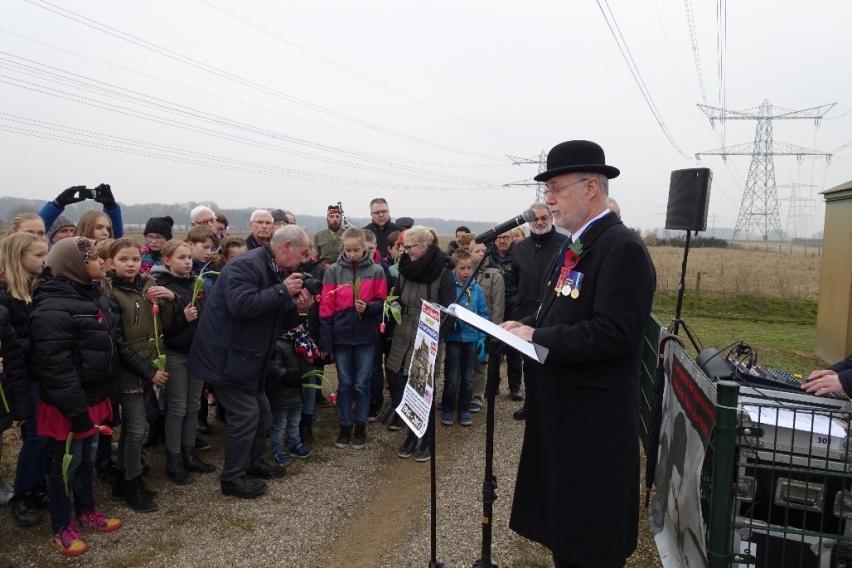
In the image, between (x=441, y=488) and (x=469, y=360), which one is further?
(x=469, y=360)

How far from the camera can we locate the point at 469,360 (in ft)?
21.0

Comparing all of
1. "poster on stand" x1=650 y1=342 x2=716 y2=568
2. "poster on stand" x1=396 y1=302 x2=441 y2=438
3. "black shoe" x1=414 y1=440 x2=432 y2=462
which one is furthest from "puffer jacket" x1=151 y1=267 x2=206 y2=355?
"poster on stand" x1=650 y1=342 x2=716 y2=568

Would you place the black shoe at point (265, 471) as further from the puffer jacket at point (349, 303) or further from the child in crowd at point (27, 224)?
the child in crowd at point (27, 224)

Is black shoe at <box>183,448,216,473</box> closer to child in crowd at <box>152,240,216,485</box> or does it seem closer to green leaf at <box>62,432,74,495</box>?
child in crowd at <box>152,240,216,485</box>

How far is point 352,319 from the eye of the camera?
5.51 metres

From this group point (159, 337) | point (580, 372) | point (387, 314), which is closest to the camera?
point (580, 372)

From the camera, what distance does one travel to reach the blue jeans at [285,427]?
525 centimetres

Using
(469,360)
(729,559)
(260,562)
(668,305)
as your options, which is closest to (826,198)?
(668,305)

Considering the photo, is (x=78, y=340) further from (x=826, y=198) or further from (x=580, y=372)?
(x=826, y=198)

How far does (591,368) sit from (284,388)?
342 centimetres

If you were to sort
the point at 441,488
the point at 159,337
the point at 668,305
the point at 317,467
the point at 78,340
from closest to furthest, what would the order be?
the point at 78,340 < the point at 159,337 < the point at 441,488 < the point at 317,467 < the point at 668,305

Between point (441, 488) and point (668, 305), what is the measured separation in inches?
602

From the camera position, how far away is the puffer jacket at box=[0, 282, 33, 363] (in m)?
3.61

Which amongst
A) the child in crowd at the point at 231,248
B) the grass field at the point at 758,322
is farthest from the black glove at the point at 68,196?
the grass field at the point at 758,322
